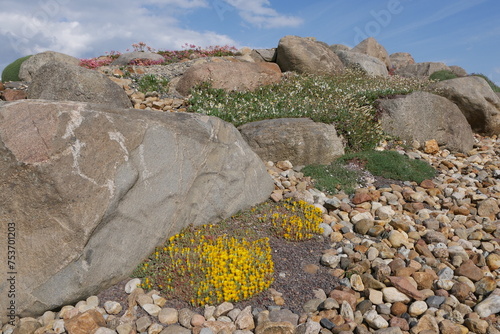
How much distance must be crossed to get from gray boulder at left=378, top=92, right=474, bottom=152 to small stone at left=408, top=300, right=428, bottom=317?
8.19m

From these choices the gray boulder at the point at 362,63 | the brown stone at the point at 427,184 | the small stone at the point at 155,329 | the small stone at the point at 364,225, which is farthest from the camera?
the gray boulder at the point at 362,63

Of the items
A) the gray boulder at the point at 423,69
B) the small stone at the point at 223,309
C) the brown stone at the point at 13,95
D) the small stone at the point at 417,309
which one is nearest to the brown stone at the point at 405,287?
the small stone at the point at 417,309

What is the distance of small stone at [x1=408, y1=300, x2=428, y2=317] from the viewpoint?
494 centimetres

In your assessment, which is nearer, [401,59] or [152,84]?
[152,84]

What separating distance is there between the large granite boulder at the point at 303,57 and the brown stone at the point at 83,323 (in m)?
15.7

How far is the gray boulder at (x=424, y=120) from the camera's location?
41.2ft

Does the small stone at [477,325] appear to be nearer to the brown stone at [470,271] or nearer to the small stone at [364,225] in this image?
the brown stone at [470,271]

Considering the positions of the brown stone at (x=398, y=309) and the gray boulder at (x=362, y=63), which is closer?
the brown stone at (x=398, y=309)

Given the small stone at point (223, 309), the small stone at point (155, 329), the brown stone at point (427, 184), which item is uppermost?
the brown stone at point (427, 184)

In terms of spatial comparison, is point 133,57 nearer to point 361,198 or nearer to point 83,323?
point 361,198

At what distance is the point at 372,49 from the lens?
29.3m

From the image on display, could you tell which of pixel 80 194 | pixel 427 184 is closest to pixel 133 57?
pixel 427 184

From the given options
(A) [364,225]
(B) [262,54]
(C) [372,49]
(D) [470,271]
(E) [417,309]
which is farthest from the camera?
(C) [372,49]

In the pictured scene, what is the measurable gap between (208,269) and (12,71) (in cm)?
2106
